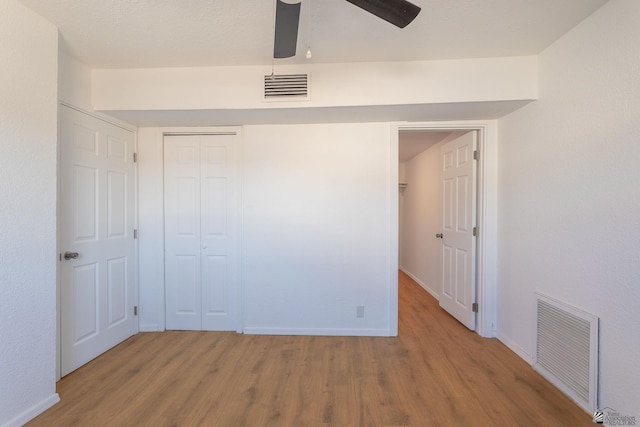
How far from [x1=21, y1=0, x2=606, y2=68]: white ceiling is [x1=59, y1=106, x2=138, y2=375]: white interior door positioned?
64 centimetres

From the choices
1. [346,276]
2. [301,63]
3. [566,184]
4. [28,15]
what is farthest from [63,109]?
[566,184]

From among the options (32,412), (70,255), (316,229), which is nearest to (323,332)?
(316,229)

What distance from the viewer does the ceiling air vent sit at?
2070 millimetres

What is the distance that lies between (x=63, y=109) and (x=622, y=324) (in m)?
3.86

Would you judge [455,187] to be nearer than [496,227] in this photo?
No

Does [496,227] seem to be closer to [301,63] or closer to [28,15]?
[301,63]

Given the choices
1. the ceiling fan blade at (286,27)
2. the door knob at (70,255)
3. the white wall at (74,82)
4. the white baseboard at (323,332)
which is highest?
the white wall at (74,82)

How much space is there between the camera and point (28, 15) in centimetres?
150

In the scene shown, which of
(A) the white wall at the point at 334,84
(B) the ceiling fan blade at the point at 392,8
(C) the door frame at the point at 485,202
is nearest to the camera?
(B) the ceiling fan blade at the point at 392,8

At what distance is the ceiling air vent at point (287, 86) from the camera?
207cm

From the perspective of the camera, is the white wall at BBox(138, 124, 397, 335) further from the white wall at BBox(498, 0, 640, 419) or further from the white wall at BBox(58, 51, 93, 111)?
the white wall at BBox(58, 51, 93, 111)

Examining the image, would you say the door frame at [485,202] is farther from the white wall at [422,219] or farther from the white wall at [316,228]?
the white wall at [422,219]

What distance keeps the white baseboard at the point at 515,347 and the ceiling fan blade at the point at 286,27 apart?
9.29 feet

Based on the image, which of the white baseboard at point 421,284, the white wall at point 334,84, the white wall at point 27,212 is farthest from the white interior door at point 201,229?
the white baseboard at point 421,284
